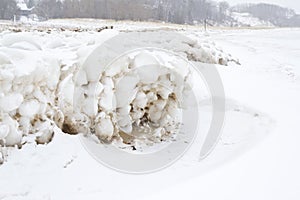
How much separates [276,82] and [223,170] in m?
6.91

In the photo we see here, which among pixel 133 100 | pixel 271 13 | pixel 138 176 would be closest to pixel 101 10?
pixel 133 100

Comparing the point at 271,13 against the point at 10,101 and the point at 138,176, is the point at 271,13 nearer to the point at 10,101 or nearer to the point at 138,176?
the point at 138,176

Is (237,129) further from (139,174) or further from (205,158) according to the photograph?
(139,174)

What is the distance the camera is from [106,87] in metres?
5.31

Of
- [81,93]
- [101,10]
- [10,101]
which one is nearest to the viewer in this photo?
[10,101]

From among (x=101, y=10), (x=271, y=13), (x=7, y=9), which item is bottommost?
(x=7, y=9)

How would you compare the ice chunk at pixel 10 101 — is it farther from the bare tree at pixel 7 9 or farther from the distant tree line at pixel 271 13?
the distant tree line at pixel 271 13

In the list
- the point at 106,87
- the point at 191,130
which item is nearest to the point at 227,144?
the point at 191,130

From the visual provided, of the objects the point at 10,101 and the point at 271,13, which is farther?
the point at 271,13

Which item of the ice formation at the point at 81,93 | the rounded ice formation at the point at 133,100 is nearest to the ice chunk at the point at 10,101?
the ice formation at the point at 81,93

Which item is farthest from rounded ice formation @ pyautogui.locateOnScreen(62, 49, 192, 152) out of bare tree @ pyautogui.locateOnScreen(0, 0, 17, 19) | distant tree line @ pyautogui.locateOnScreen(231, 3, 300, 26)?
distant tree line @ pyautogui.locateOnScreen(231, 3, 300, 26)

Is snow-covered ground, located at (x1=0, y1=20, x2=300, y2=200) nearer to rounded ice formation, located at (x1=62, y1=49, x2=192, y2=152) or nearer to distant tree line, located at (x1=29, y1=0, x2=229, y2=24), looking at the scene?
rounded ice formation, located at (x1=62, y1=49, x2=192, y2=152)

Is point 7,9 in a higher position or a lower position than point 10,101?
higher

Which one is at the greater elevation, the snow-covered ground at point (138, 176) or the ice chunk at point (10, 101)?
the ice chunk at point (10, 101)
